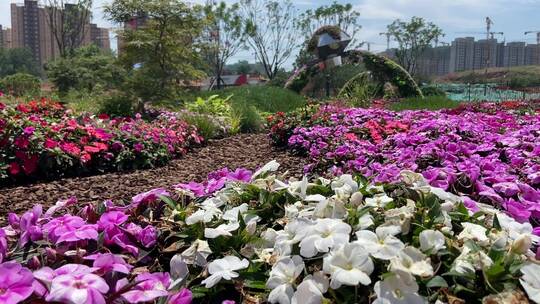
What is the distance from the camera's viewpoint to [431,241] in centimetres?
109

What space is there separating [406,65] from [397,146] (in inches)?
1585

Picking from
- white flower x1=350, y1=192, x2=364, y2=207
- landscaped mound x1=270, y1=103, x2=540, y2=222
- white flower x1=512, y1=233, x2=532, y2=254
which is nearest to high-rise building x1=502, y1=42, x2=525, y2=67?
landscaped mound x1=270, y1=103, x2=540, y2=222

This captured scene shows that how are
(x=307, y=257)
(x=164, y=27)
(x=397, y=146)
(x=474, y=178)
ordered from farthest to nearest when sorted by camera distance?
1. (x=164, y=27)
2. (x=397, y=146)
3. (x=474, y=178)
4. (x=307, y=257)

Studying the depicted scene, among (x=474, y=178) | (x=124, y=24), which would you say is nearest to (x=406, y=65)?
(x=124, y=24)

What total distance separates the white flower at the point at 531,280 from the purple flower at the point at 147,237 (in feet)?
2.95

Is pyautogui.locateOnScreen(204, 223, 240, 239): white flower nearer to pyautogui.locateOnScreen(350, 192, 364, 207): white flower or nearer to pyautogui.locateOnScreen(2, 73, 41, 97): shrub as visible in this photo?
pyautogui.locateOnScreen(350, 192, 364, 207): white flower

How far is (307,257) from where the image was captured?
1.12 m

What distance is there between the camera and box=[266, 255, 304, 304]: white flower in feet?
3.41

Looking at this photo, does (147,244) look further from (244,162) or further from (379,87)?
(379,87)

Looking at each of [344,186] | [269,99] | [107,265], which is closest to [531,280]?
[344,186]

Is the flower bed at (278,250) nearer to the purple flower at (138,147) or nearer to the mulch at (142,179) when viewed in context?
the mulch at (142,179)

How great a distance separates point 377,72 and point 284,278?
15609 mm

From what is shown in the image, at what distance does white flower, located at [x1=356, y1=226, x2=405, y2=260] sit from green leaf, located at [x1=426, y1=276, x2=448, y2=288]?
9cm

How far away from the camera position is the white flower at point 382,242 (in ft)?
3.42
